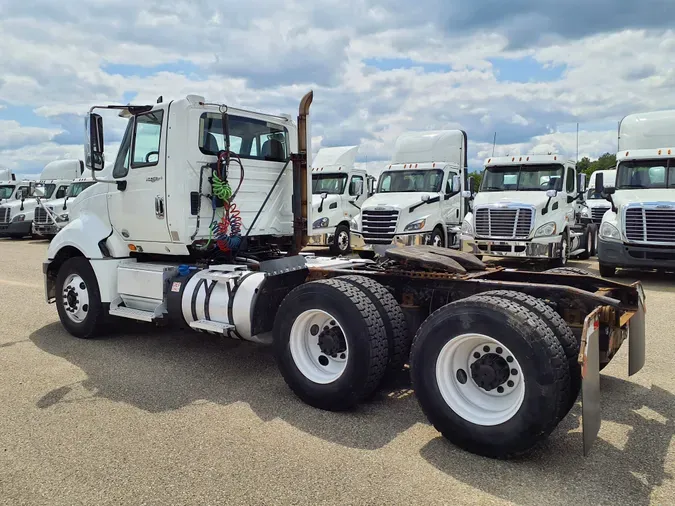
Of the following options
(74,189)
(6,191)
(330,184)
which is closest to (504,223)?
(330,184)

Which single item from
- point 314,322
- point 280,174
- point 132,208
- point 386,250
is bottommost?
point 314,322

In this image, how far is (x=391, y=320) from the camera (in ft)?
15.1

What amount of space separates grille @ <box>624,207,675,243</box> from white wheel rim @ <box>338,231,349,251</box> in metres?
8.18

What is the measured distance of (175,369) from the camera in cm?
586

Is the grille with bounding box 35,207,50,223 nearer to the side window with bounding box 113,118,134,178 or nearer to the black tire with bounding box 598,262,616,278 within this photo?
the side window with bounding box 113,118,134,178

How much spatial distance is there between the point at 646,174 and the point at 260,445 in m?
11.2

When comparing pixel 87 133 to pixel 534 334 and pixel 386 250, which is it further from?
pixel 534 334

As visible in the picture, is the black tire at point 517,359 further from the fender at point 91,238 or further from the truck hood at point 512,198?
the truck hood at point 512,198

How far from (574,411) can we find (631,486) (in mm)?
1193

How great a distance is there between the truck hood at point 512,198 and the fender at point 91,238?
8928 millimetres

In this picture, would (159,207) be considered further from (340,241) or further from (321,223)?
(340,241)

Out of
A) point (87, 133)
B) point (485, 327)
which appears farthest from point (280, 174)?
point (485, 327)

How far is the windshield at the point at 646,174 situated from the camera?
1187 cm

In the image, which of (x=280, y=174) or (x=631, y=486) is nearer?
(x=631, y=486)
